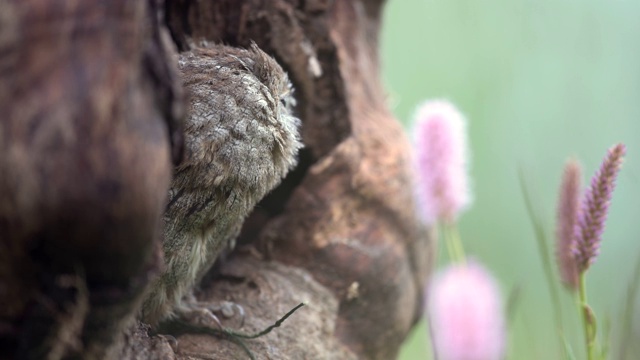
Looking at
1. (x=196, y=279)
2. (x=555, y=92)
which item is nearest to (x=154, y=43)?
(x=196, y=279)

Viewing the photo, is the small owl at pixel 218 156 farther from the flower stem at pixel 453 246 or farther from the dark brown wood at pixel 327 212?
the flower stem at pixel 453 246

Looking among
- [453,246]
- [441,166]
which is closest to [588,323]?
[453,246]

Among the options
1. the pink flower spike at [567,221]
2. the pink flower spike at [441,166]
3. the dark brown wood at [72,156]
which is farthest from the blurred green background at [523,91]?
the dark brown wood at [72,156]

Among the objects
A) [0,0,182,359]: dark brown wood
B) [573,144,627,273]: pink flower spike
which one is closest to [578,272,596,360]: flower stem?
[573,144,627,273]: pink flower spike

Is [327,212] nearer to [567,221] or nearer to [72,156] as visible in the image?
[567,221]

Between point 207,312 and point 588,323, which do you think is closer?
point 588,323

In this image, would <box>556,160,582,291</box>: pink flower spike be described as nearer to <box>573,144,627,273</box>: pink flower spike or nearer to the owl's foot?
<box>573,144,627,273</box>: pink flower spike

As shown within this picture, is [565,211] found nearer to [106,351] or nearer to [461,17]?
[106,351]
